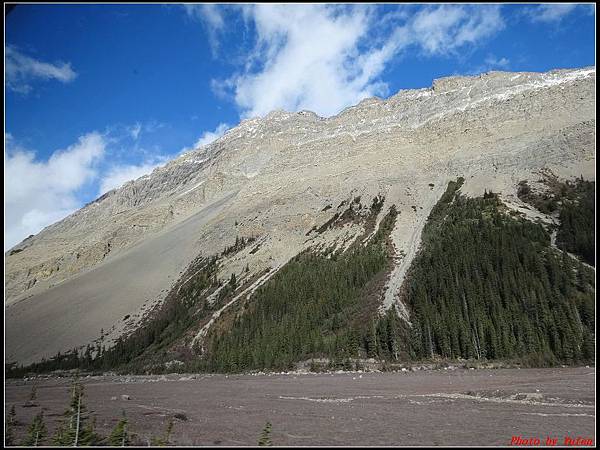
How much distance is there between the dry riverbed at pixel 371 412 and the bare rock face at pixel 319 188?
30731 millimetres

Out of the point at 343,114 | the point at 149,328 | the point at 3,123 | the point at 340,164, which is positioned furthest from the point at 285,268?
the point at 343,114

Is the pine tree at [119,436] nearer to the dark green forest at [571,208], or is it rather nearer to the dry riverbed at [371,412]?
the dry riverbed at [371,412]

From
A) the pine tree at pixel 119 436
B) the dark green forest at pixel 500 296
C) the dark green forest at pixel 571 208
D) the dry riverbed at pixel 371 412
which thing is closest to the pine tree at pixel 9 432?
the dry riverbed at pixel 371 412

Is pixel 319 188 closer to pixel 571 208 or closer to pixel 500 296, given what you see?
pixel 571 208

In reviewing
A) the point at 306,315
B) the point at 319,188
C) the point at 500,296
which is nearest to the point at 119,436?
the point at 306,315

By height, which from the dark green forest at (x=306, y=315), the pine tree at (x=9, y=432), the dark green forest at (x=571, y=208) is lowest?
the pine tree at (x=9, y=432)

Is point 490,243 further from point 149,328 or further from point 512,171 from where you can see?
point 149,328

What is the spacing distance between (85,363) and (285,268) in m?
36.0

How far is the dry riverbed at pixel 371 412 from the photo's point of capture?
15.7 m

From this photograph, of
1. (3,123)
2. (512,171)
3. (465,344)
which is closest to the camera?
(3,123)

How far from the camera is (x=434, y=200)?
8956cm

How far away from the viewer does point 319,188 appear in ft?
344

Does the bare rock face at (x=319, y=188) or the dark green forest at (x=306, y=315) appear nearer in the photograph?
the dark green forest at (x=306, y=315)

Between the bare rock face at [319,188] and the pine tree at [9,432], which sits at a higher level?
the bare rock face at [319,188]
